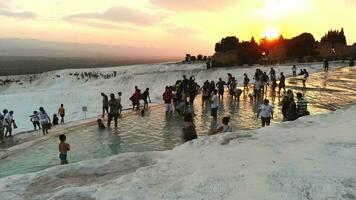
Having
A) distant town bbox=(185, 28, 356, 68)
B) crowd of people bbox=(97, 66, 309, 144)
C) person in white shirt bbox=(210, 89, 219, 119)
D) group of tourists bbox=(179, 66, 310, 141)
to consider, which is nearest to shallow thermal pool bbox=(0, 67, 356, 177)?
person in white shirt bbox=(210, 89, 219, 119)

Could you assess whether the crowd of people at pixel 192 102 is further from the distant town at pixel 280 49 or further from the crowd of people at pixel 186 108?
the distant town at pixel 280 49

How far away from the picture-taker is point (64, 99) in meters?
49.7

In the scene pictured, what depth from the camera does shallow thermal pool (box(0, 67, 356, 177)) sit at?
16141 mm

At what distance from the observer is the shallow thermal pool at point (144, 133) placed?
1614 centimetres

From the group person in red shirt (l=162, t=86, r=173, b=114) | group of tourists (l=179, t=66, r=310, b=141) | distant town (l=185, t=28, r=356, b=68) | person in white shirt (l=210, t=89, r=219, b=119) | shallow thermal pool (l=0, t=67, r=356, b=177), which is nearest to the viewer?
group of tourists (l=179, t=66, r=310, b=141)

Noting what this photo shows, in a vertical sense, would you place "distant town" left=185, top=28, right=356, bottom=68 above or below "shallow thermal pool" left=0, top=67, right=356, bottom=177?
above

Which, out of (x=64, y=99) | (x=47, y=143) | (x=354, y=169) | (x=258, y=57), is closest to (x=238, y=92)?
(x=47, y=143)

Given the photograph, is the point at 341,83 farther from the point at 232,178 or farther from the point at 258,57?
the point at 258,57

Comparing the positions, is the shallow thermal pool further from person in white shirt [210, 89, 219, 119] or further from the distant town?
the distant town

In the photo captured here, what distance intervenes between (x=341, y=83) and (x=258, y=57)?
121 feet

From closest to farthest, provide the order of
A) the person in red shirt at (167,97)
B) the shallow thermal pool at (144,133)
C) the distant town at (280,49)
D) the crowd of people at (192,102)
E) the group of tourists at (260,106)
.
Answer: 1. the group of tourists at (260,106)
2. the shallow thermal pool at (144,133)
3. the crowd of people at (192,102)
4. the person in red shirt at (167,97)
5. the distant town at (280,49)

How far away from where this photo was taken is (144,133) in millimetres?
19266

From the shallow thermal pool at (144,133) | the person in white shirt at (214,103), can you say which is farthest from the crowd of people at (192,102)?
the shallow thermal pool at (144,133)

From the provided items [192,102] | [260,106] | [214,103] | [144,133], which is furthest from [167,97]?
[260,106]
